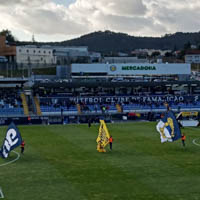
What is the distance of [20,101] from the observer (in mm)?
71250

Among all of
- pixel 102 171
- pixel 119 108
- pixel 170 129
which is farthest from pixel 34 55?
pixel 102 171

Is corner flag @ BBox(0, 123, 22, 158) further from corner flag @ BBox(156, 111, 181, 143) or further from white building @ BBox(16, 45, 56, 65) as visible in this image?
white building @ BBox(16, 45, 56, 65)

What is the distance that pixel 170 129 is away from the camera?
117 ft

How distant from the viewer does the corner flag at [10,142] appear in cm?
3122

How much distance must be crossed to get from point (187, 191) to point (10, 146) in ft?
46.9

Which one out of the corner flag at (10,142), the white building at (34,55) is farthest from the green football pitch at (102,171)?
the white building at (34,55)

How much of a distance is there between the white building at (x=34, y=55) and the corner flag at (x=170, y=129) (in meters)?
66.5

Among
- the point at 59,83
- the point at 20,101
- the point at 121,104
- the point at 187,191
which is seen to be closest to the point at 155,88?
the point at 121,104

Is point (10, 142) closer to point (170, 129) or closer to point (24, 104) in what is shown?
point (170, 129)

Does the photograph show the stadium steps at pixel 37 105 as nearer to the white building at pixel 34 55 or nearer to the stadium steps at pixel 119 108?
the stadium steps at pixel 119 108

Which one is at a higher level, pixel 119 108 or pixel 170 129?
pixel 170 129

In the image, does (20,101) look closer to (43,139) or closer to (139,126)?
(139,126)

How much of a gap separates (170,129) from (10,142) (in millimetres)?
13036

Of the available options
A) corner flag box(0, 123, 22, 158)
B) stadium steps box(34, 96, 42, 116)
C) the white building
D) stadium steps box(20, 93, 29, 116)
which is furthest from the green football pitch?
the white building
